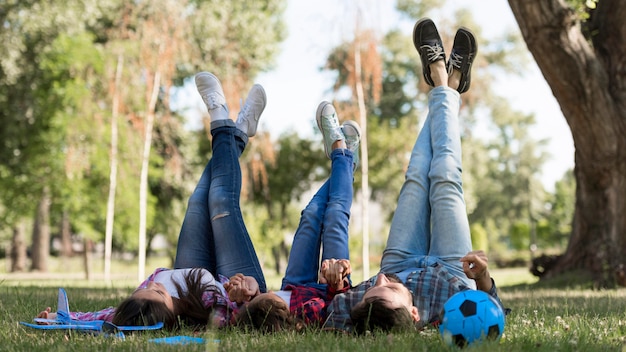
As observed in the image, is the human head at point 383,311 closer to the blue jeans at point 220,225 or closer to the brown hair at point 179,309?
the brown hair at point 179,309

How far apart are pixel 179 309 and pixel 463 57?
9.51 ft

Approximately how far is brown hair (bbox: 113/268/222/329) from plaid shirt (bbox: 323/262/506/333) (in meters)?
0.71

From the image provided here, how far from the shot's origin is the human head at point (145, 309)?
3615 mm

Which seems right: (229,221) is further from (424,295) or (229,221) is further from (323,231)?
(424,295)

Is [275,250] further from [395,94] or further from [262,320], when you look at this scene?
[262,320]

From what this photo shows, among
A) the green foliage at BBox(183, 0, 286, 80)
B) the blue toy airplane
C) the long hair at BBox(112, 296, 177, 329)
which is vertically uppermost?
the green foliage at BBox(183, 0, 286, 80)

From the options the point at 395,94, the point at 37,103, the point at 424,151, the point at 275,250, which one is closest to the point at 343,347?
the point at 424,151

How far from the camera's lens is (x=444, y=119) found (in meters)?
4.71

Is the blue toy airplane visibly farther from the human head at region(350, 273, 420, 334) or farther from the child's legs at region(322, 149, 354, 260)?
the child's legs at region(322, 149, 354, 260)

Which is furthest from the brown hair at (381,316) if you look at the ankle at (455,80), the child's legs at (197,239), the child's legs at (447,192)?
the ankle at (455,80)

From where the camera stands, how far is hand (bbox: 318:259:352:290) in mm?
3906

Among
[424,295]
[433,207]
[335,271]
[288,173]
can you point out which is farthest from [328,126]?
[288,173]

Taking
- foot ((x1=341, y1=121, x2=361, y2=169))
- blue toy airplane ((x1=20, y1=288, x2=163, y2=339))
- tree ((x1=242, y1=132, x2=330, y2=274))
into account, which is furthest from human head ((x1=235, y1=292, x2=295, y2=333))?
tree ((x1=242, y1=132, x2=330, y2=274))

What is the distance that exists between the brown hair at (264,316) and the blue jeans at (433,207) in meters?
0.97
